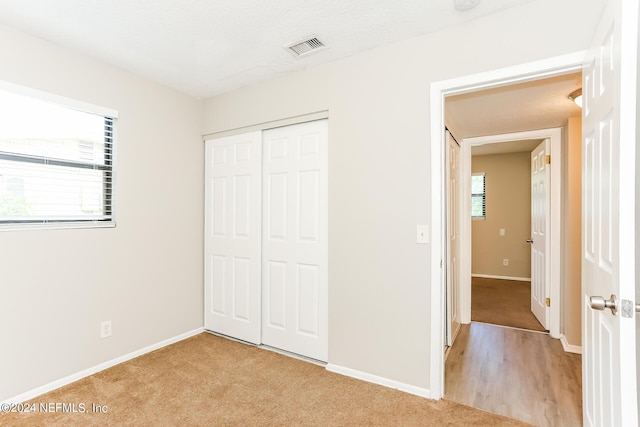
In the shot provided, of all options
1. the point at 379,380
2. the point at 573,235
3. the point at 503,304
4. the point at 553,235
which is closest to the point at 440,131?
the point at 379,380

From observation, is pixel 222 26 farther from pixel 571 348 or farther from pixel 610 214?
pixel 571 348

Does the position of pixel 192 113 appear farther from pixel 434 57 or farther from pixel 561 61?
pixel 561 61

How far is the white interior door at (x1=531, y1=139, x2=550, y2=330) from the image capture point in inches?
139

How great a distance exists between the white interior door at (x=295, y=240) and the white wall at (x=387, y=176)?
0.48 feet

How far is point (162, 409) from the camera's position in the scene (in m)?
2.03

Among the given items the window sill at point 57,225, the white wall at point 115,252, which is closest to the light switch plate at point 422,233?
the white wall at point 115,252

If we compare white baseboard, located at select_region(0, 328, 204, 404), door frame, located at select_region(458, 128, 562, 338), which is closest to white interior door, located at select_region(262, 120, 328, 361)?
white baseboard, located at select_region(0, 328, 204, 404)

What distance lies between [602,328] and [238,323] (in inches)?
108

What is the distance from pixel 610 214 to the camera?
1164mm

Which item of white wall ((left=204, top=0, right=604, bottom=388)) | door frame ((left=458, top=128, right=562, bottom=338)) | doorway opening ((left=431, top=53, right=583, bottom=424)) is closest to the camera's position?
doorway opening ((left=431, top=53, right=583, bottom=424))

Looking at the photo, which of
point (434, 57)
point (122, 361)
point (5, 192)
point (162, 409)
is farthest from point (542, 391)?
point (5, 192)

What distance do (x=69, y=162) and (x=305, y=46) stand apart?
1945 millimetres

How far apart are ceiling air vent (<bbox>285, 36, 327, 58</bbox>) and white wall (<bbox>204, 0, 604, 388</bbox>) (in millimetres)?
233

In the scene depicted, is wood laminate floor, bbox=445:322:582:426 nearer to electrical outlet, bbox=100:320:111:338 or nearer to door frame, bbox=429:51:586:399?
door frame, bbox=429:51:586:399
